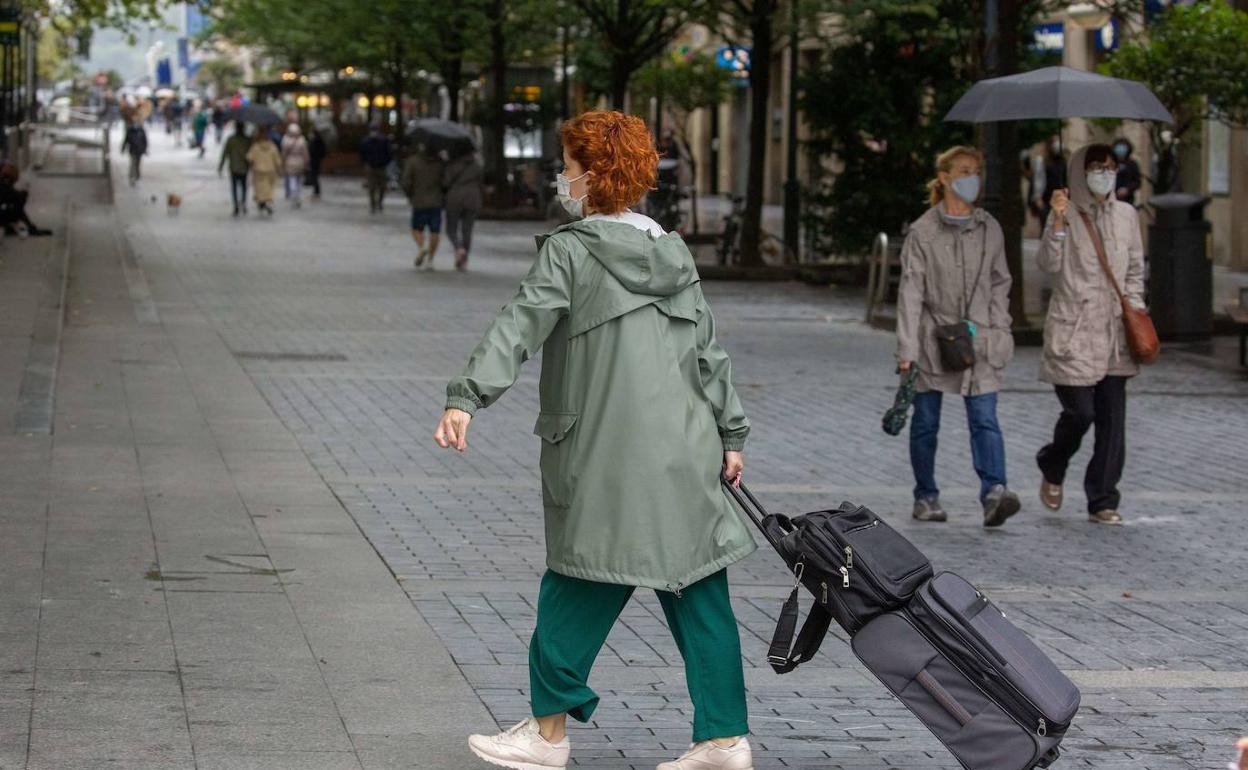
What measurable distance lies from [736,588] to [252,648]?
2.05 m

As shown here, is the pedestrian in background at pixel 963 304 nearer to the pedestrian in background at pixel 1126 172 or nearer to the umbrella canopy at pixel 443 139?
the pedestrian in background at pixel 1126 172

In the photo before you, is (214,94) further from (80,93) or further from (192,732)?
(192,732)

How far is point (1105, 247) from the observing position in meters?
8.95

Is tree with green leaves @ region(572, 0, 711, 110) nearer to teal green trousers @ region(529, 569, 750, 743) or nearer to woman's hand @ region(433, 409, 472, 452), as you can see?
teal green trousers @ region(529, 569, 750, 743)

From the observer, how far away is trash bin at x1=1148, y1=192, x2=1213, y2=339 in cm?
1712

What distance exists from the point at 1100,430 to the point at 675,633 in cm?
471

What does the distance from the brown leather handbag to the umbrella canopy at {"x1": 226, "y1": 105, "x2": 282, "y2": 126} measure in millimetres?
32100

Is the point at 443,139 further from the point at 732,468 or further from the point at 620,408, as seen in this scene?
the point at 620,408

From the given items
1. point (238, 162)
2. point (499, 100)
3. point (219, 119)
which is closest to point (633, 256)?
point (238, 162)

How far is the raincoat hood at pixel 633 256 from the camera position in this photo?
183 inches

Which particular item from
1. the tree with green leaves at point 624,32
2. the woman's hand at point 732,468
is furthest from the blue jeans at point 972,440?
the tree with green leaves at point 624,32

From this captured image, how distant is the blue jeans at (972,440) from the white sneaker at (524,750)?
4201mm

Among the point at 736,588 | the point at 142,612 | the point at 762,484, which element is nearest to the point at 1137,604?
the point at 736,588

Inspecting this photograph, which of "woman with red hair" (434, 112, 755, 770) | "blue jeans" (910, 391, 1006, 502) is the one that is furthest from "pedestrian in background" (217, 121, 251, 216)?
"woman with red hair" (434, 112, 755, 770)
